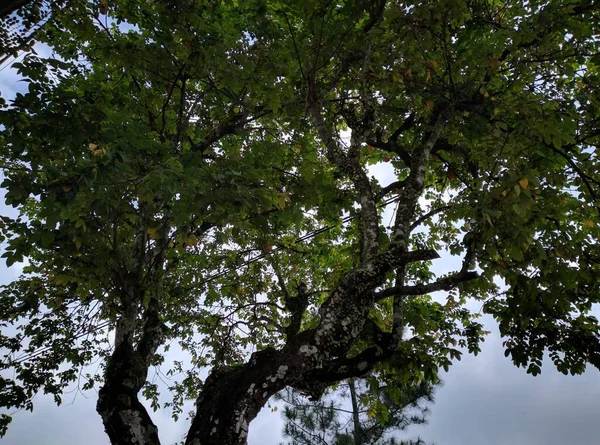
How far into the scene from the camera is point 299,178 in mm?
7707

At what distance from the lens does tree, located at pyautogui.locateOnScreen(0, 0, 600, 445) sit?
4.01m

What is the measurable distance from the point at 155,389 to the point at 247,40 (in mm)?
7474

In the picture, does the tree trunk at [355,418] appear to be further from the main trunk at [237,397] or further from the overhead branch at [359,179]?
the main trunk at [237,397]

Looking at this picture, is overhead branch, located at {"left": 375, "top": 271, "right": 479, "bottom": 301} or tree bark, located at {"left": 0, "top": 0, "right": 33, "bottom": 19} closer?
tree bark, located at {"left": 0, "top": 0, "right": 33, "bottom": 19}

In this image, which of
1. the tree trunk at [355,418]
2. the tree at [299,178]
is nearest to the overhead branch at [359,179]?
the tree at [299,178]

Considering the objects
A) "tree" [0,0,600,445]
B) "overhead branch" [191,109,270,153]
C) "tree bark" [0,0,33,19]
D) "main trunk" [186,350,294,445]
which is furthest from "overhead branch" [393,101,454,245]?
"tree bark" [0,0,33,19]

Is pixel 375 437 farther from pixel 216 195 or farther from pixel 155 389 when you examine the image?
pixel 216 195

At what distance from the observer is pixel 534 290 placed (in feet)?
14.5

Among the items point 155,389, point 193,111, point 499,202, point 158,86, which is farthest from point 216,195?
point 155,389

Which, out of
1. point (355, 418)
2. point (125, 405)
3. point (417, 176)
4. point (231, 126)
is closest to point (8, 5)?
point (125, 405)

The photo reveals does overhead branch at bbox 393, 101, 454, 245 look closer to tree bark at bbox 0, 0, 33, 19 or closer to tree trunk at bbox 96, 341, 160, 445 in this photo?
tree trunk at bbox 96, 341, 160, 445

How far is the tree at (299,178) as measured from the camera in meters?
4.01

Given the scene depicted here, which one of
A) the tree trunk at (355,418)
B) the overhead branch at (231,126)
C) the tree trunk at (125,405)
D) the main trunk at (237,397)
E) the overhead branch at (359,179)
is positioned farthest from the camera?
the tree trunk at (355,418)

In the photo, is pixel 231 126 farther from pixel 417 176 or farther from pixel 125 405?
pixel 125 405
